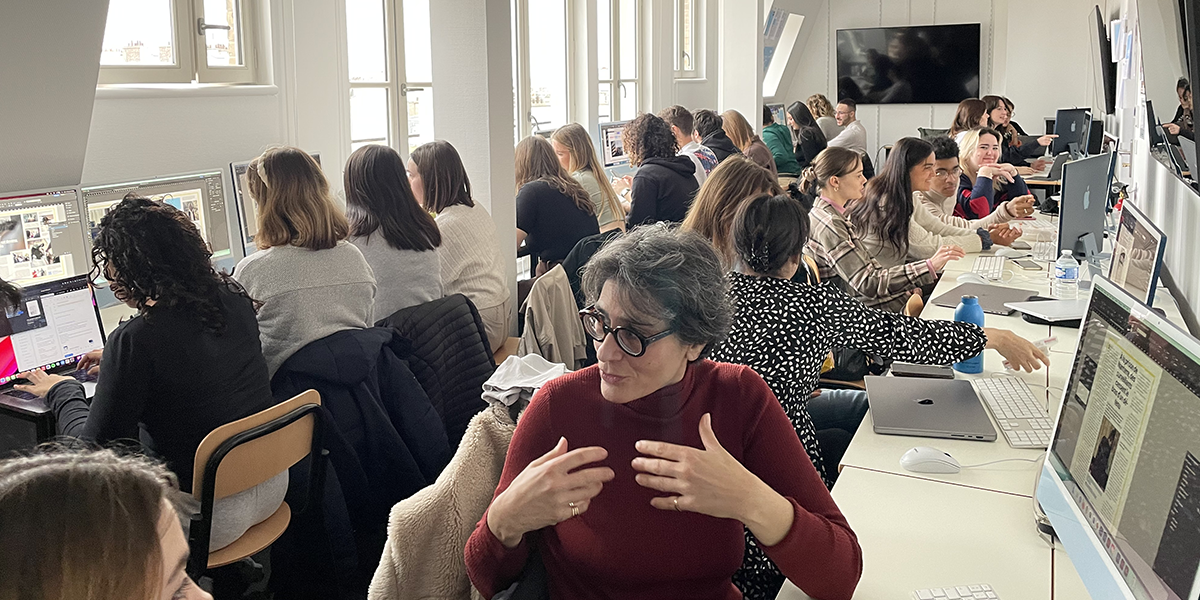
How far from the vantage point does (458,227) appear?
3.55 meters

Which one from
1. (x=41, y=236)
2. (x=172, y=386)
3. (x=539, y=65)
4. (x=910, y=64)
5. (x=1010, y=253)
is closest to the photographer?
(x=172, y=386)

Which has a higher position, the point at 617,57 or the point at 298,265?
the point at 617,57

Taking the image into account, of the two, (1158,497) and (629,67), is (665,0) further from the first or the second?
(1158,497)

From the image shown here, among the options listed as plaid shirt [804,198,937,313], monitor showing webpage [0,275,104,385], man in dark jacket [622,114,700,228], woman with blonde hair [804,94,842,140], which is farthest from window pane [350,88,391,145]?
woman with blonde hair [804,94,842,140]

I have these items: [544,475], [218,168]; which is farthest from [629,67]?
[544,475]

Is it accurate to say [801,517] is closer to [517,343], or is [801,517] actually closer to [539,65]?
[517,343]

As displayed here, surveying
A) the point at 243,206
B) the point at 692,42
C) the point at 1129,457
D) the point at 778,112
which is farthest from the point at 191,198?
the point at 778,112

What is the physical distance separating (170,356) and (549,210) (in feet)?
7.92

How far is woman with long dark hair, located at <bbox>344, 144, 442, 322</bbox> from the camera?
3172 mm

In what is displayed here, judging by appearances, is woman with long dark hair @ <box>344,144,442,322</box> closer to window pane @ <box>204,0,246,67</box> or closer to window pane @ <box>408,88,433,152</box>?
window pane @ <box>204,0,246,67</box>

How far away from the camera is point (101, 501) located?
854 millimetres

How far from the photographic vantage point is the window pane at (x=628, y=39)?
7430 mm

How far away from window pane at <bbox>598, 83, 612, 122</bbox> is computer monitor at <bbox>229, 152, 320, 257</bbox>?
3941mm

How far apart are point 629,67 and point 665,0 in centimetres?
61
